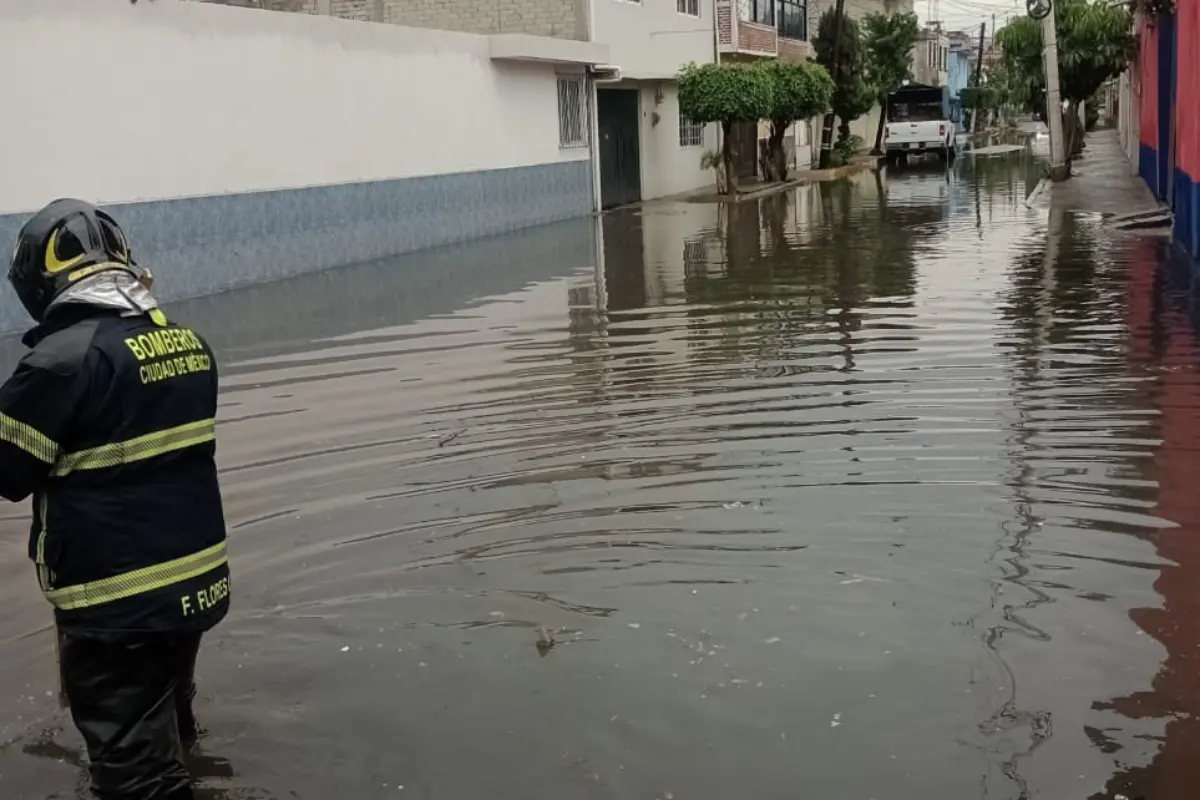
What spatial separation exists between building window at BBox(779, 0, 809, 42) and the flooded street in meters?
32.8

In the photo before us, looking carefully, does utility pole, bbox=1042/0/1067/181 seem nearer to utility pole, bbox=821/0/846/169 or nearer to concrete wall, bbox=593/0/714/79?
concrete wall, bbox=593/0/714/79

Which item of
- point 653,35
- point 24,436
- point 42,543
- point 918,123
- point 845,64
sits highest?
point 845,64

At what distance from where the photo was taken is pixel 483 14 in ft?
87.5

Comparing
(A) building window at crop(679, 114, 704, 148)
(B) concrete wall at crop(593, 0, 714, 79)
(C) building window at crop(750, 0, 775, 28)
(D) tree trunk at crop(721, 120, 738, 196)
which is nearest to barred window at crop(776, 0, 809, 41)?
(C) building window at crop(750, 0, 775, 28)

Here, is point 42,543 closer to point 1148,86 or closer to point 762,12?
point 1148,86

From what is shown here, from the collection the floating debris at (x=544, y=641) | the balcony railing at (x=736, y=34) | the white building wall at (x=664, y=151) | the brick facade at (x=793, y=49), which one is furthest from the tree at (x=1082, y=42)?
the floating debris at (x=544, y=641)

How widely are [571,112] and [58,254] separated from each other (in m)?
24.3

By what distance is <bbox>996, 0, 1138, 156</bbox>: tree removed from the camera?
29.4m

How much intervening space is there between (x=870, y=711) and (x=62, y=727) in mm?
2474

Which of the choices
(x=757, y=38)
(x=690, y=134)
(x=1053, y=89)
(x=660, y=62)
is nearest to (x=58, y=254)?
(x=1053, y=89)

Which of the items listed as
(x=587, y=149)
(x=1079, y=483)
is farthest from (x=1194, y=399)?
(x=587, y=149)

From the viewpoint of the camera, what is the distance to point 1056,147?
91.8ft

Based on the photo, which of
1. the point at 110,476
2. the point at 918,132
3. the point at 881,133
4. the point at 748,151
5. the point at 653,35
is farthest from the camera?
the point at 881,133

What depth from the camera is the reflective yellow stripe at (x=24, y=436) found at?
3.00 metres
